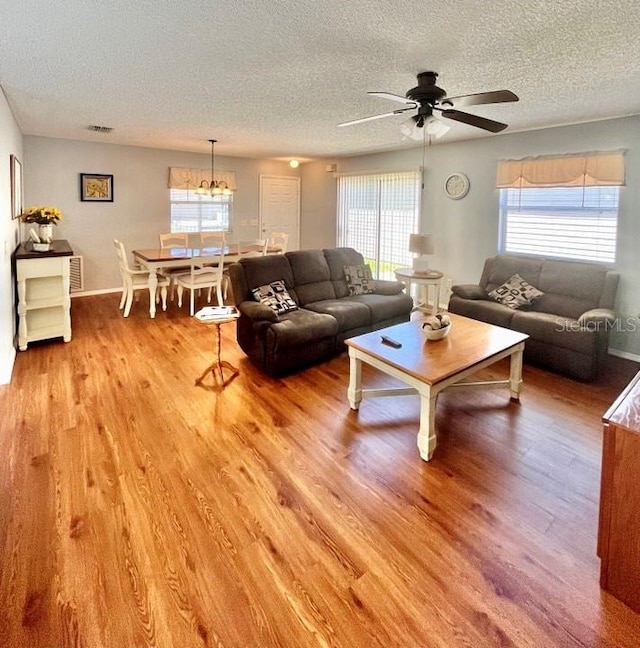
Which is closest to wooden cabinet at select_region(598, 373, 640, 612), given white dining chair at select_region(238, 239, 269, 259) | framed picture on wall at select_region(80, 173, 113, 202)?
white dining chair at select_region(238, 239, 269, 259)

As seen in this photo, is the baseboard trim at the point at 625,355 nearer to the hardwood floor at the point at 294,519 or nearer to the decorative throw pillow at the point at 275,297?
the hardwood floor at the point at 294,519

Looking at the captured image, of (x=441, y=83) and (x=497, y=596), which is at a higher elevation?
(x=441, y=83)

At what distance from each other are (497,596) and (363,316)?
301cm

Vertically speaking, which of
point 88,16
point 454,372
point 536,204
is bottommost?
point 454,372

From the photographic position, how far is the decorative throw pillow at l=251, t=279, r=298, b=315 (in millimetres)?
4109

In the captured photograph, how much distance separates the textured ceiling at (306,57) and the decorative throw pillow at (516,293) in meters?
1.69

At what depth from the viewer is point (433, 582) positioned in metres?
1.73

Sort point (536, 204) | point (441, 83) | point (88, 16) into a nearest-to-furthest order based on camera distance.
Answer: point (88, 16) < point (441, 83) < point (536, 204)

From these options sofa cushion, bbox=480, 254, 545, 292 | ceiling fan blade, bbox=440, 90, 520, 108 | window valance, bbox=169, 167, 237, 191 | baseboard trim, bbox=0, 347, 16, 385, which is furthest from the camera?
window valance, bbox=169, 167, 237, 191

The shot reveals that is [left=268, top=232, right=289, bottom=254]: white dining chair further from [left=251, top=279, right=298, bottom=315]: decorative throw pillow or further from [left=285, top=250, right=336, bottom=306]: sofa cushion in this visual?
[left=251, top=279, right=298, bottom=315]: decorative throw pillow

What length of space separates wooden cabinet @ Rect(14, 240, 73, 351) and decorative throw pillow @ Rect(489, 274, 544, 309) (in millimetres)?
4640

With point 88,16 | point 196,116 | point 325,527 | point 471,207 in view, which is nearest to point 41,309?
point 196,116

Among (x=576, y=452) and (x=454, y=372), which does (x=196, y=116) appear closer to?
(x=454, y=372)

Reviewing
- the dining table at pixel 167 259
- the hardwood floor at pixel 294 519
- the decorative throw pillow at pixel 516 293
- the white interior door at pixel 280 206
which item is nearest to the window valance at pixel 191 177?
the white interior door at pixel 280 206
